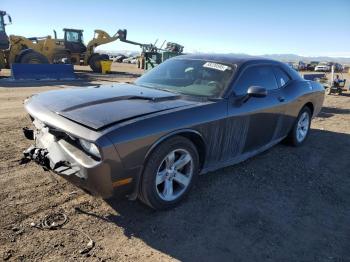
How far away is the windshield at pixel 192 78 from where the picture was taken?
169 inches

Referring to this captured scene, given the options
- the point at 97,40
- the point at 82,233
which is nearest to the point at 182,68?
the point at 82,233

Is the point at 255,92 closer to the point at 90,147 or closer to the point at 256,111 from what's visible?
the point at 256,111

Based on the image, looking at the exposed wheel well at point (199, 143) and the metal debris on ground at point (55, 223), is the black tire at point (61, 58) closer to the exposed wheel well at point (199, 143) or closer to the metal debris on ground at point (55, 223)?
the exposed wheel well at point (199, 143)

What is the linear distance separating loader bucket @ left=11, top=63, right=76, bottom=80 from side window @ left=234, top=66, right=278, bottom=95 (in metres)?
13.1

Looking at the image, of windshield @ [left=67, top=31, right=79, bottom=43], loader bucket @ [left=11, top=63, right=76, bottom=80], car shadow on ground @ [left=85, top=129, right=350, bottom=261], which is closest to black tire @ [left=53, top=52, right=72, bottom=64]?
windshield @ [left=67, top=31, right=79, bottom=43]

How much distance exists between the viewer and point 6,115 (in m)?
7.54

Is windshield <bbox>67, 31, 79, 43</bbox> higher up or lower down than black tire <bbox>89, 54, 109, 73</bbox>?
higher up

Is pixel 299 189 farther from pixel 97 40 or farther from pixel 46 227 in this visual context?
pixel 97 40

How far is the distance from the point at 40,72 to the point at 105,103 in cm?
1365

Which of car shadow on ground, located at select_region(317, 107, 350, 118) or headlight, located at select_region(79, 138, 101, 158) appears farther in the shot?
car shadow on ground, located at select_region(317, 107, 350, 118)

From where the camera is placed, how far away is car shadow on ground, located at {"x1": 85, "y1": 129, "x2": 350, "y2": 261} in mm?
3105

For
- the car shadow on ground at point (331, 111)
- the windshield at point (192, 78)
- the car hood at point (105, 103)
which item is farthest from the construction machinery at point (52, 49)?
the car hood at point (105, 103)

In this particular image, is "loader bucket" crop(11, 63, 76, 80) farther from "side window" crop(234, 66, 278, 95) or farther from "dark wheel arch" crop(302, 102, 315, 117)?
"side window" crop(234, 66, 278, 95)

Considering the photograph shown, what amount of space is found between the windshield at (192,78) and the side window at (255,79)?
176 millimetres
